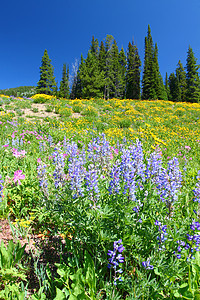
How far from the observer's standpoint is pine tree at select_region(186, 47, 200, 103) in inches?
1544

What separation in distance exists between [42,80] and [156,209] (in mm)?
53690

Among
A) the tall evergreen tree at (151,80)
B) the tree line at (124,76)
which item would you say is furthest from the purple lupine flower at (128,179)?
the tall evergreen tree at (151,80)

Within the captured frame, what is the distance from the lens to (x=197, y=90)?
128 ft

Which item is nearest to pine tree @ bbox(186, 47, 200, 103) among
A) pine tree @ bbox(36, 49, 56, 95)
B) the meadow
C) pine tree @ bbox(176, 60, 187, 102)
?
pine tree @ bbox(176, 60, 187, 102)

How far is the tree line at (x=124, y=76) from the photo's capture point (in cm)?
3478

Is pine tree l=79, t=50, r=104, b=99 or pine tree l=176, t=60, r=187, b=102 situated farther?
pine tree l=176, t=60, r=187, b=102

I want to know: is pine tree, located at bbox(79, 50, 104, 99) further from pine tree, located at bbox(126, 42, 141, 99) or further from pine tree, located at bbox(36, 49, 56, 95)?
pine tree, located at bbox(36, 49, 56, 95)

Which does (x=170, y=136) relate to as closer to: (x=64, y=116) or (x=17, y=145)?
(x=64, y=116)

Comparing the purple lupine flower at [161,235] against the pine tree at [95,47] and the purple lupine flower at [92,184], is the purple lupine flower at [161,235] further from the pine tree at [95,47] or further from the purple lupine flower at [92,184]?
the pine tree at [95,47]

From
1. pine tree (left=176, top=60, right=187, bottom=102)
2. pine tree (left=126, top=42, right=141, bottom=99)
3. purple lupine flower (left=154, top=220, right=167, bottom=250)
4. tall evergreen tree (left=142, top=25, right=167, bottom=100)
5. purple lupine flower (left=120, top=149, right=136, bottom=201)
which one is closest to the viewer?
purple lupine flower (left=154, top=220, right=167, bottom=250)

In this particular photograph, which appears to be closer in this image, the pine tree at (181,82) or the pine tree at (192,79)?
the pine tree at (192,79)

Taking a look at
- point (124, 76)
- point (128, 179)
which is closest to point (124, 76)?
point (124, 76)

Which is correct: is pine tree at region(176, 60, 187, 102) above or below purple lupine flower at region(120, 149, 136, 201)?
above

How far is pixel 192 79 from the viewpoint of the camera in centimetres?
3972
